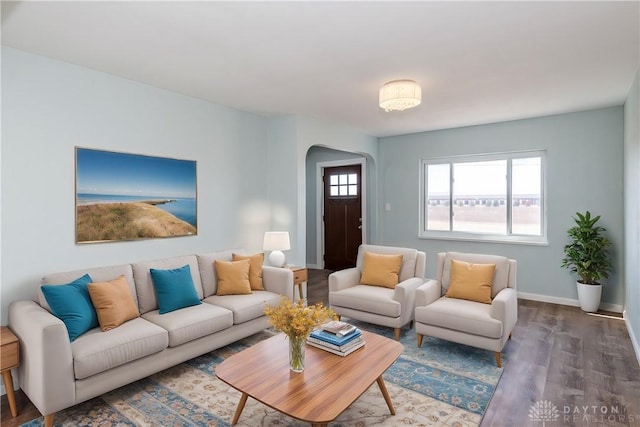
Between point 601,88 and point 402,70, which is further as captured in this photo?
point 601,88

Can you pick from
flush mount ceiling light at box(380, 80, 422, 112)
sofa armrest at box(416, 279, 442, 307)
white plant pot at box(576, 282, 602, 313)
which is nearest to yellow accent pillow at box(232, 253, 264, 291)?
sofa armrest at box(416, 279, 442, 307)

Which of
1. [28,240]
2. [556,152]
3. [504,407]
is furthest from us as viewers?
[556,152]

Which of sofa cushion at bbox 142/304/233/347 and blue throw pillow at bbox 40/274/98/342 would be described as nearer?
blue throw pillow at bbox 40/274/98/342

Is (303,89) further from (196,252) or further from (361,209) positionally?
(361,209)

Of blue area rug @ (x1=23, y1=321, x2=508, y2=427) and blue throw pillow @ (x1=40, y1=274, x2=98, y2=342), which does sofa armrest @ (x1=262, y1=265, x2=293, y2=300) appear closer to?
blue area rug @ (x1=23, y1=321, x2=508, y2=427)

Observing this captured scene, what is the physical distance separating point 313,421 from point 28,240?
8.43 feet

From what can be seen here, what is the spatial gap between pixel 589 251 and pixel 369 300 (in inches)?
112

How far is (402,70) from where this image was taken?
3.09 metres

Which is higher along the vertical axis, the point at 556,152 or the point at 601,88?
the point at 601,88

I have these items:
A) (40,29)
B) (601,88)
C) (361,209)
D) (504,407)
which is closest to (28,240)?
(40,29)

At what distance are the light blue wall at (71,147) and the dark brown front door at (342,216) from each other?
2991 millimetres

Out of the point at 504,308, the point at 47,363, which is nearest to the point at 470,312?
the point at 504,308

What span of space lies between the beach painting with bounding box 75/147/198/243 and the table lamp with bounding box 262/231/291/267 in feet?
2.68

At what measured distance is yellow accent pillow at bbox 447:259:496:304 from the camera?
331 centimetres
